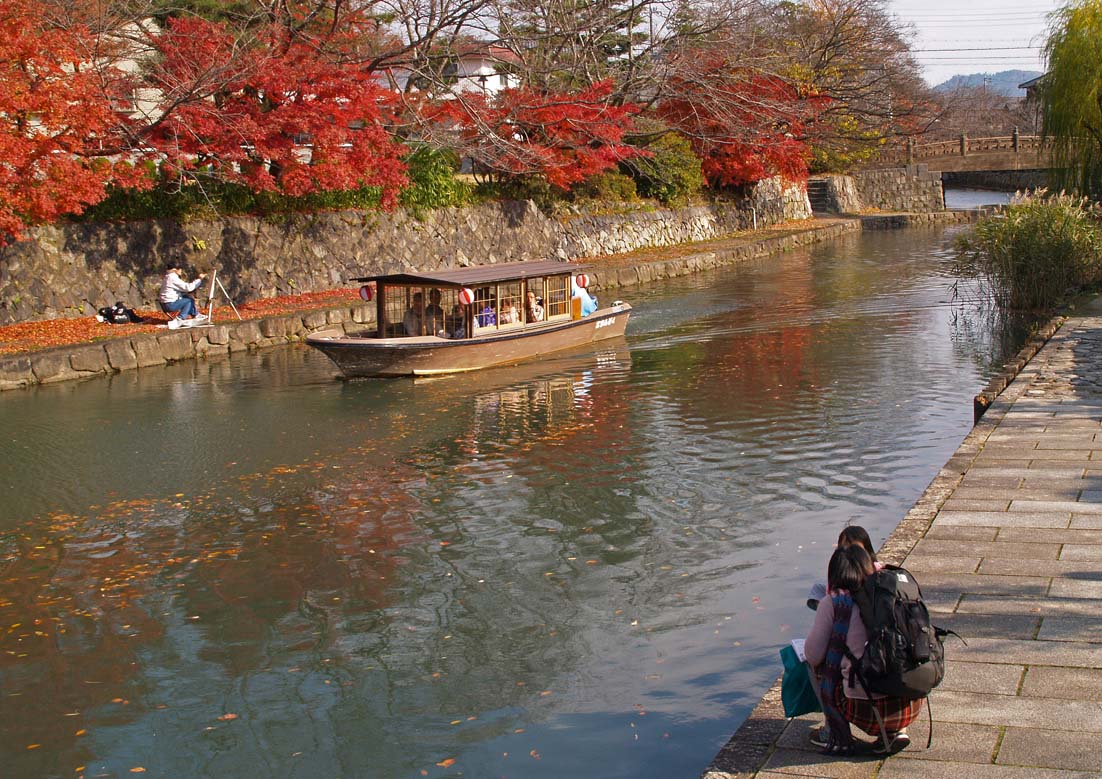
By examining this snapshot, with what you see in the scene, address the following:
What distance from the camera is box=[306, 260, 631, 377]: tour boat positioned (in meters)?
21.3

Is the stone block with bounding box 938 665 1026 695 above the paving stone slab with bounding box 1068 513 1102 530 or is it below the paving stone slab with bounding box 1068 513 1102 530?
below

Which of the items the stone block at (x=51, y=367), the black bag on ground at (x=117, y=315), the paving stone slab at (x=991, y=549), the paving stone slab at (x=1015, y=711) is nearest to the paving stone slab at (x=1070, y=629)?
the paving stone slab at (x=1015, y=711)

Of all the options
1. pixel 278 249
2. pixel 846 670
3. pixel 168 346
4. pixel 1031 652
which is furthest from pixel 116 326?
pixel 846 670

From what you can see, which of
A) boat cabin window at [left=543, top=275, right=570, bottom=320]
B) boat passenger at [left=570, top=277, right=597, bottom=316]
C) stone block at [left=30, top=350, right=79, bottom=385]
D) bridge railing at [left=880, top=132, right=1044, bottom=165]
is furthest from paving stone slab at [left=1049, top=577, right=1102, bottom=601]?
bridge railing at [left=880, top=132, right=1044, bottom=165]

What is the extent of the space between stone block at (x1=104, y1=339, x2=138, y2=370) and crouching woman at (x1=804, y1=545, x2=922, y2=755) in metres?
20.0

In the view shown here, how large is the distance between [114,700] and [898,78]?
6330cm

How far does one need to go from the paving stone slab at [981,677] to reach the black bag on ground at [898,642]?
118 centimetres

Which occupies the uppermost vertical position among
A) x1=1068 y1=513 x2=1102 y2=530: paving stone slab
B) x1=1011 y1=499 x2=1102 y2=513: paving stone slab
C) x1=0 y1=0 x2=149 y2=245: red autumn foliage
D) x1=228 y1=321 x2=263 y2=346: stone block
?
x1=0 y1=0 x2=149 y2=245: red autumn foliage

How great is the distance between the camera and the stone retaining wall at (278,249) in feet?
83.1

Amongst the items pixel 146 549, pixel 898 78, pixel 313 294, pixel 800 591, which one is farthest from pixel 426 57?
pixel 898 78

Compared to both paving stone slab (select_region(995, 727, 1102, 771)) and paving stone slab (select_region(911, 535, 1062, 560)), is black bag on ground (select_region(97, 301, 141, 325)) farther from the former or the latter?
paving stone slab (select_region(995, 727, 1102, 771))

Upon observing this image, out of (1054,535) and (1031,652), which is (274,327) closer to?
(1054,535)

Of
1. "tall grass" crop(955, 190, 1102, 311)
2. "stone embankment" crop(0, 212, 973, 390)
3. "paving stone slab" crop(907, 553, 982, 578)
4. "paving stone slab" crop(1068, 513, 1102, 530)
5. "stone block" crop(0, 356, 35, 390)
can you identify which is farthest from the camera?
"tall grass" crop(955, 190, 1102, 311)

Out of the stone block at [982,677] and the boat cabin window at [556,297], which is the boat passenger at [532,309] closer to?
the boat cabin window at [556,297]
